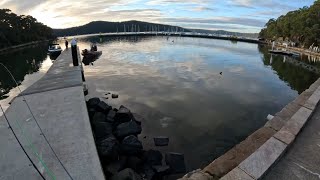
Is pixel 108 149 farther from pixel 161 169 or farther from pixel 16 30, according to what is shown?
pixel 16 30

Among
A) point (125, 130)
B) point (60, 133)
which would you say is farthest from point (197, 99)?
point (60, 133)

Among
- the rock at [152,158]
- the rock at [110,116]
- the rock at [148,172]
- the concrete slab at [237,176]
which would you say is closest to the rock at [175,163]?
the rock at [152,158]

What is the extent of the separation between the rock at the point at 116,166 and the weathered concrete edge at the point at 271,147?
634cm

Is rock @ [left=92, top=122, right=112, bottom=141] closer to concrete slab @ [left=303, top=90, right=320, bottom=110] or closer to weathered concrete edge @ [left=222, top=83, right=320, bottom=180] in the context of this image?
weathered concrete edge @ [left=222, top=83, right=320, bottom=180]

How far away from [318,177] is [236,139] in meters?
11.7

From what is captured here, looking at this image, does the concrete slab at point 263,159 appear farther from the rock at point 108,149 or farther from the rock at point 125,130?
the rock at point 125,130

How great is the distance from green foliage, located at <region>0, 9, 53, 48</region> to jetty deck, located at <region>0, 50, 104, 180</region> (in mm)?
84373

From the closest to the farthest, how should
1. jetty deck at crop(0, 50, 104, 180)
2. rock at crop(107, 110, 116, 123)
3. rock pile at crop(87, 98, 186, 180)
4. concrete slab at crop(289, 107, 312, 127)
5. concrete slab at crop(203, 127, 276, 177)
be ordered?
1. concrete slab at crop(203, 127, 276, 177)
2. jetty deck at crop(0, 50, 104, 180)
3. concrete slab at crop(289, 107, 312, 127)
4. rock pile at crop(87, 98, 186, 180)
5. rock at crop(107, 110, 116, 123)

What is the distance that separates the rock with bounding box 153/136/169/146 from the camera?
56.2 feet

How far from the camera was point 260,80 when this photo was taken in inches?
1613

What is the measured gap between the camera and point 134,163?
1284 cm

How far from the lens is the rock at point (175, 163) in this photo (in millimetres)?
13688

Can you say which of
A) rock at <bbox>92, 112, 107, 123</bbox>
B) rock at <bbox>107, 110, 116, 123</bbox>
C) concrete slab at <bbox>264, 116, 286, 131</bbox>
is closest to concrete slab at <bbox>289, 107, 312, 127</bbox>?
concrete slab at <bbox>264, 116, 286, 131</bbox>

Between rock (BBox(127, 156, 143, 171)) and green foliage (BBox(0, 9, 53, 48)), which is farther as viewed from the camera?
green foliage (BBox(0, 9, 53, 48))
